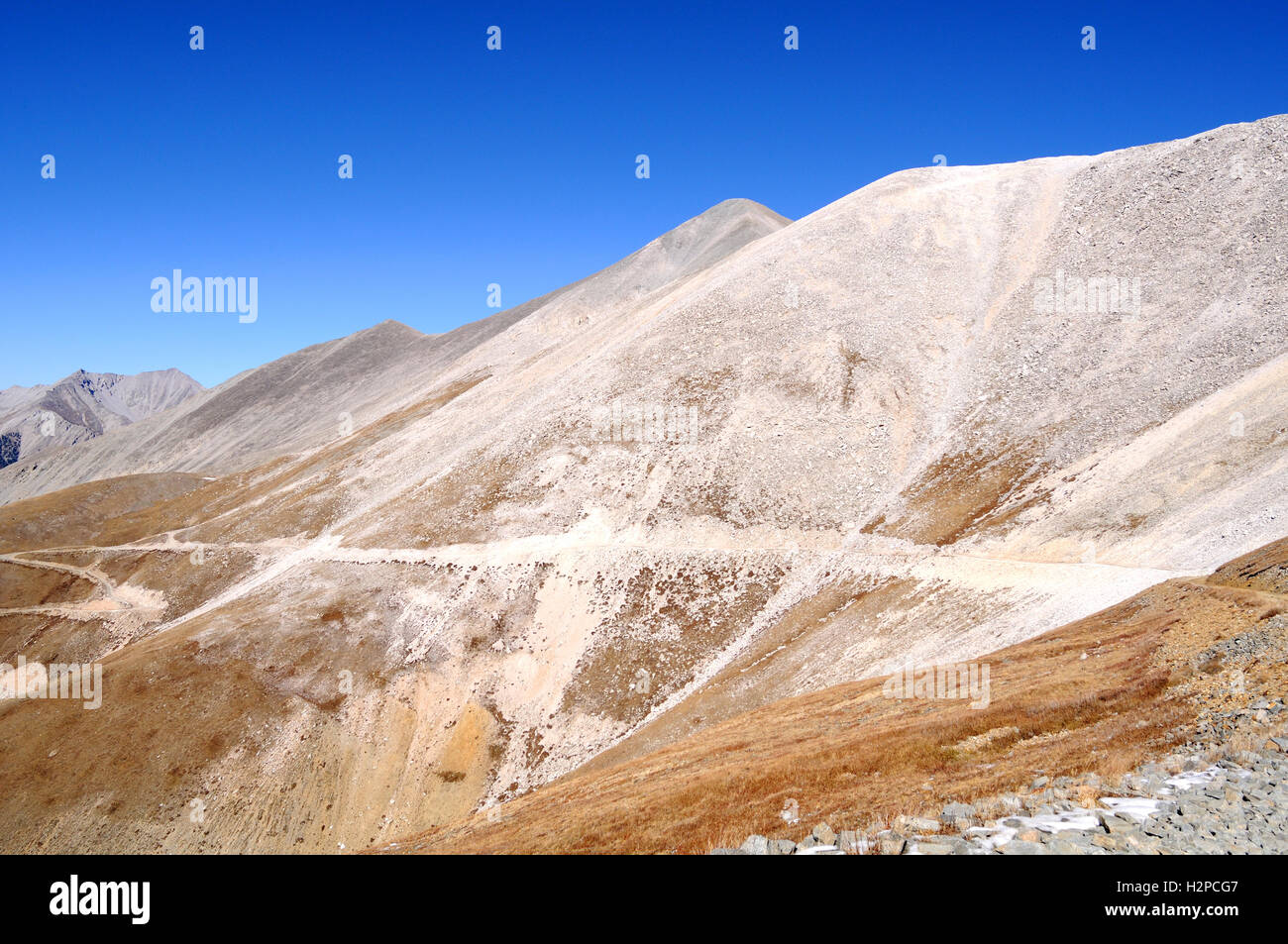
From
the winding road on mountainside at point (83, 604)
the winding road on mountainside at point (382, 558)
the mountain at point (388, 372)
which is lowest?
the winding road on mountainside at point (83, 604)

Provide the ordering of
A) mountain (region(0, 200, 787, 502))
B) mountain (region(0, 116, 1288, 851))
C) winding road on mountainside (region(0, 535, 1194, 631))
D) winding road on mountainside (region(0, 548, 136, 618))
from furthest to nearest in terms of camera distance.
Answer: mountain (region(0, 200, 787, 502)), winding road on mountainside (region(0, 548, 136, 618)), winding road on mountainside (region(0, 535, 1194, 631)), mountain (region(0, 116, 1288, 851))

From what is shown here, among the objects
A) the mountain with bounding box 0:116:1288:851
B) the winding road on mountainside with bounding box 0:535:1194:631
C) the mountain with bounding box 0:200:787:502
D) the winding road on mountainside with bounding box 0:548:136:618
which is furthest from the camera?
the mountain with bounding box 0:200:787:502

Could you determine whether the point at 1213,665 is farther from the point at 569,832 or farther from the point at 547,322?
the point at 547,322

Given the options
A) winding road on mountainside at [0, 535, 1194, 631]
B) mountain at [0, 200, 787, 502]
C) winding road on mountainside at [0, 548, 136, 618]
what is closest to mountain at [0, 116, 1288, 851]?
winding road on mountainside at [0, 535, 1194, 631]

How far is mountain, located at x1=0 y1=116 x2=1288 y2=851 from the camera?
128 feet

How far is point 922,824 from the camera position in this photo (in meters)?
12.7

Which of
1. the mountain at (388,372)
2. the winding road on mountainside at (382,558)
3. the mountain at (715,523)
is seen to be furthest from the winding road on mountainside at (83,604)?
the mountain at (388,372)

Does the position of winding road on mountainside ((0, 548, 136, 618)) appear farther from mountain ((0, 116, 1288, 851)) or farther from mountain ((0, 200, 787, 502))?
mountain ((0, 200, 787, 502))

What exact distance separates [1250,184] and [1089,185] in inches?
658

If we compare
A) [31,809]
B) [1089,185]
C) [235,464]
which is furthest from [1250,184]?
[235,464]

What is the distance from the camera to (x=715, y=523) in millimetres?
54469

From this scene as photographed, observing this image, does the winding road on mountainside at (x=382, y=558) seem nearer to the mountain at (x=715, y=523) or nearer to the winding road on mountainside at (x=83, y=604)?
the winding road on mountainside at (x=83, y=604)

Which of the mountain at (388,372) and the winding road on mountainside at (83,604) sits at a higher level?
the mountain at (388,372)

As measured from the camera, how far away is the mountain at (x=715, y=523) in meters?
39.1
